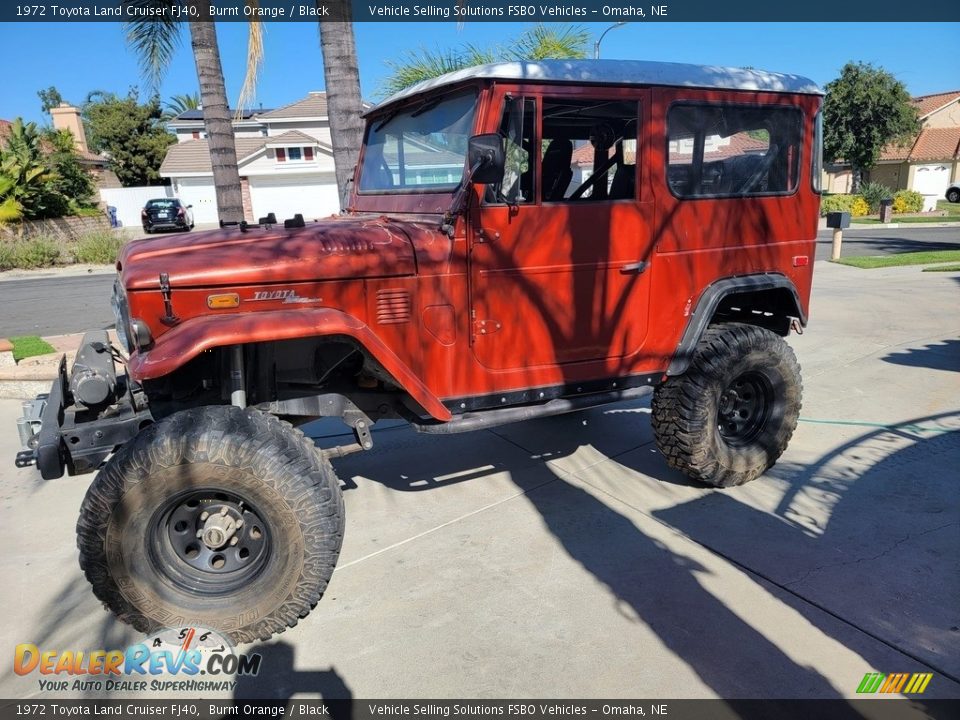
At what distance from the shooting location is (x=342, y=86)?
21.2 ft

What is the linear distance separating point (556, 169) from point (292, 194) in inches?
1221

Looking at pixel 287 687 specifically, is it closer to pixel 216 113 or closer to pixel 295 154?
pixel 216 113

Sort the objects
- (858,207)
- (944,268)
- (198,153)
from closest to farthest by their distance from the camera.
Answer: (944,268), (858,207), (198,153)

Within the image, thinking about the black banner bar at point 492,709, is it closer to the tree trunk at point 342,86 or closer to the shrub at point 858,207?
the tree trunk at point 342,86

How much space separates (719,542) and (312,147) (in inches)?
1260

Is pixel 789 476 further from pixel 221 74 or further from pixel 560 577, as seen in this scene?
pixel 221 74

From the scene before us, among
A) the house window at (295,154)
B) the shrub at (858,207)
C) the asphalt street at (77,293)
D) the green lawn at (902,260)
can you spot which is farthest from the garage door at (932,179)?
the house window at (295,154)

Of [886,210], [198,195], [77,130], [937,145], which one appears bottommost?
[886,210]

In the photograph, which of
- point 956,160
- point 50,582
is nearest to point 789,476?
point 50,582

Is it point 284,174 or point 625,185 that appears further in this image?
point 284,174

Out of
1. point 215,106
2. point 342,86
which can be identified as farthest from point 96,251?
point 342,86

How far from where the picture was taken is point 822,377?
245 inches

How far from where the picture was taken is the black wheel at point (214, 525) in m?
2.67

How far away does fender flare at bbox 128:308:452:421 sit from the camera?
2.61 m
